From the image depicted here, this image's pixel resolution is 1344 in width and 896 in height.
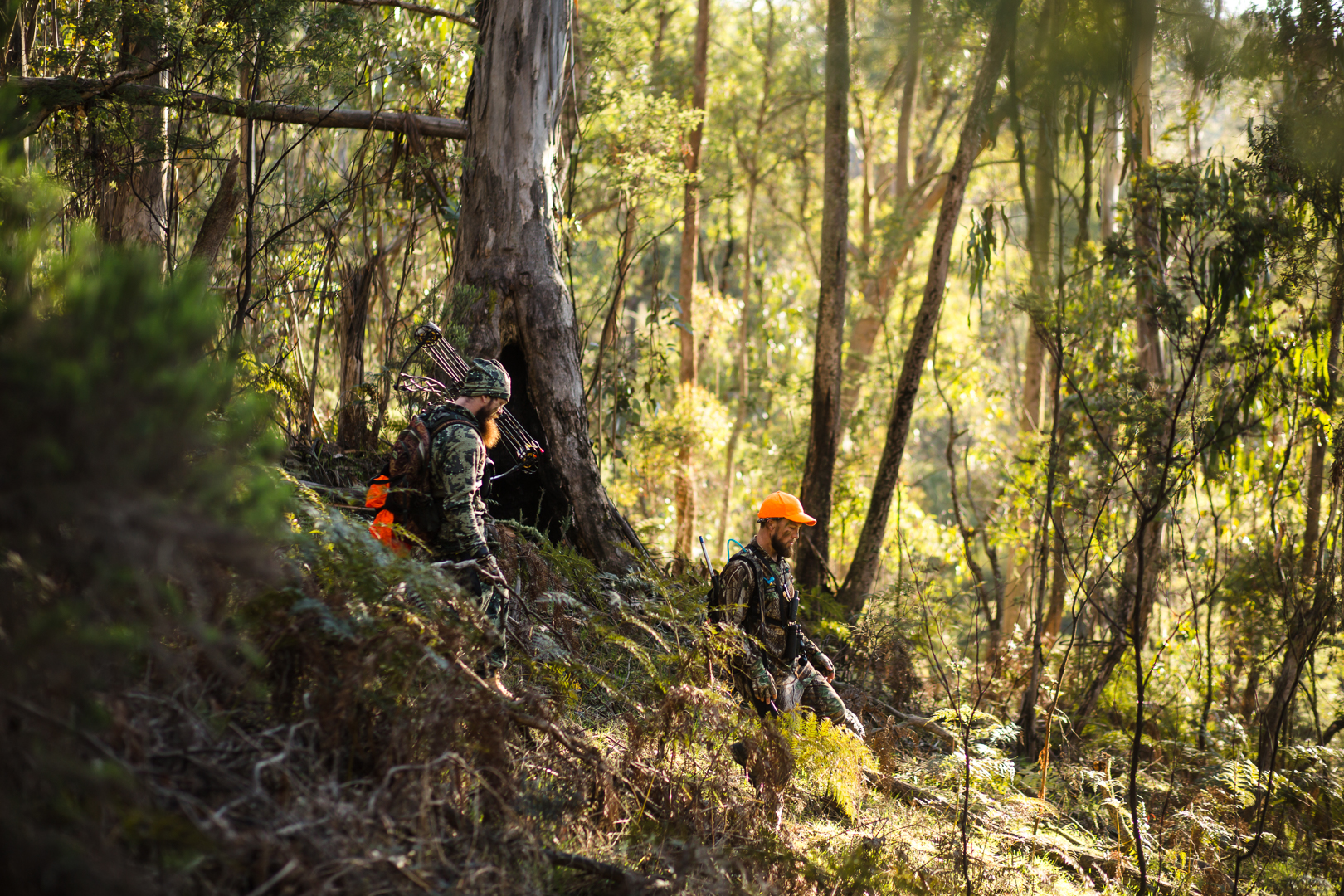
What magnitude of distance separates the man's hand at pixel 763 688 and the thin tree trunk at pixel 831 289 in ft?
16.1

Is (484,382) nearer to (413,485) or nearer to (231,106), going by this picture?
(413,485)

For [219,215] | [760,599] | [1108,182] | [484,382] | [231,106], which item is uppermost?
[1108,182]

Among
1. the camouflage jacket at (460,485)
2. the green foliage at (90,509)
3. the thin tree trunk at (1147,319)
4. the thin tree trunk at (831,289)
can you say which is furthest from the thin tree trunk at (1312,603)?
the green foliage at (90,509)

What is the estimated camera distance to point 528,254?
7.72 meters

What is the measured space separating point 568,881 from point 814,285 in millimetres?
27388

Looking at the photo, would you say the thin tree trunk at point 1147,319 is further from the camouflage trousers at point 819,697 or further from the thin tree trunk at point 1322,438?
the camouflage trousers at point 819,697

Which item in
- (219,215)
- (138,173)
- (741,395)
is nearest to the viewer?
(219,215)

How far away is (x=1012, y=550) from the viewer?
14.9 meters

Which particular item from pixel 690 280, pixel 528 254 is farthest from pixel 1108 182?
pixel 528 254

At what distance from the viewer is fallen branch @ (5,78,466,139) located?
6.35 m

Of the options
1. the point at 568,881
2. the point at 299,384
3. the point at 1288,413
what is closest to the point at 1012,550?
the point at 1288,413

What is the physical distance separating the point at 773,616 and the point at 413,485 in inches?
102

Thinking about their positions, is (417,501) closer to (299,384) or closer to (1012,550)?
(299,384)

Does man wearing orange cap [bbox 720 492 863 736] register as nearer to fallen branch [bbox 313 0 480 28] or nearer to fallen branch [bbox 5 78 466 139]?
fallen branch [bbox 5 78 466 139]
